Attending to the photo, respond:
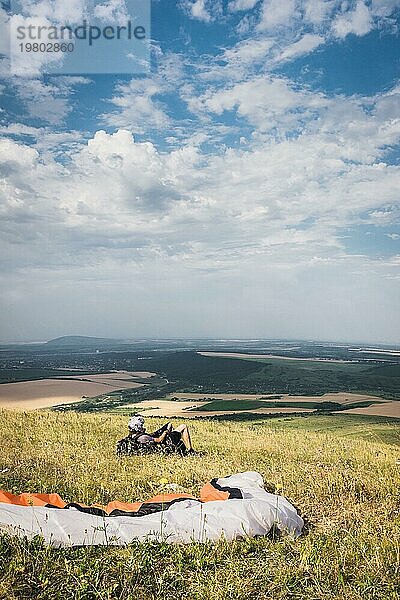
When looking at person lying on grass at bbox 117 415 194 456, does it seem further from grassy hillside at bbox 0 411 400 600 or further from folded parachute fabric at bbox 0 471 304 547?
folded parachute fabric at bbox 0 471 304 547

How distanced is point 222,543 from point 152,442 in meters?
5.77

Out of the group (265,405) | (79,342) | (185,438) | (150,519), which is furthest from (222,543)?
(79,342)

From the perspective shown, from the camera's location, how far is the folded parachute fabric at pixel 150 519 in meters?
4.71

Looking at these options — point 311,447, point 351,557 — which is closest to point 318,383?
point 311,447

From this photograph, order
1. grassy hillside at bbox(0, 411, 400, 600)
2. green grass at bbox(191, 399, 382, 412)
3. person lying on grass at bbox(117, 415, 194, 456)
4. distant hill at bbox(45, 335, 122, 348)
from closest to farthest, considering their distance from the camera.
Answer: grassy hillside at bbox(0, 411, 400, 600) < person lying on grass at bbox(117, 415, 194, 456) < green grass at bbox(191, 399, 382, 412) < distant hill at bbox(45, 335, 122, 348)

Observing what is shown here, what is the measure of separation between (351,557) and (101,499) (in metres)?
3.44

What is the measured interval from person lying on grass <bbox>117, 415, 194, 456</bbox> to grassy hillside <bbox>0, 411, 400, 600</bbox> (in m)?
0.47

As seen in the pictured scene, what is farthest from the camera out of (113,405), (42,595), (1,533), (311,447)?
(113,405)

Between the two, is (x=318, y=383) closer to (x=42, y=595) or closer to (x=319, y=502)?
(x=319, y=502)

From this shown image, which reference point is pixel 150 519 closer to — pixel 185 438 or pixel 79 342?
pixel 185 438

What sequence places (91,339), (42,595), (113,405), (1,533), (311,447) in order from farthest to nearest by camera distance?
(91,339), (113,405), (311,447), (1,533), (42,595)

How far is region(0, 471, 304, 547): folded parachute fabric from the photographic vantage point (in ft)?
15.4

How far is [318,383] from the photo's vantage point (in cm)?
3294

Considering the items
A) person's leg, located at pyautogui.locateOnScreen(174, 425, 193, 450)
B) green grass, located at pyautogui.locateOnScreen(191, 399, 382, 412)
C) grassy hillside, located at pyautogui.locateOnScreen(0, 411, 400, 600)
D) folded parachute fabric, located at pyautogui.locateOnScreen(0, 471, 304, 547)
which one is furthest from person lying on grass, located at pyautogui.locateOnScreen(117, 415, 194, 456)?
green grass, located at pyautogui.locateOnScreen(191, 399, 382, 412)
